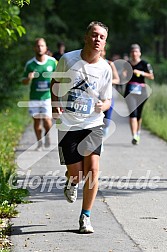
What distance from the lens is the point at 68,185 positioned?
26.2 feet

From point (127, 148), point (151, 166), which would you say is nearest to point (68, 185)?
point (151, 166)

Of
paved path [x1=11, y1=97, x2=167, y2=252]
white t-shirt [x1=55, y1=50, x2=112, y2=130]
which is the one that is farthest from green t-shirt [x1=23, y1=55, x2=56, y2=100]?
white t-shirt [x1=55, y1=50, x2=112, y2=130]

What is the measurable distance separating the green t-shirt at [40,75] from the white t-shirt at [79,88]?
6216 millimetres

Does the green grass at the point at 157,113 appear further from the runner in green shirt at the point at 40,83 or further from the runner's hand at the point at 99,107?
the runner's hand at the point at 99,107

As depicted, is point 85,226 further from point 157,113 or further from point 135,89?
point 157,113

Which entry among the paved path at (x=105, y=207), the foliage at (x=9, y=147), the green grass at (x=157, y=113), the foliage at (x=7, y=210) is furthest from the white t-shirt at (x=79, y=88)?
the green grass at (x=157, y=113)

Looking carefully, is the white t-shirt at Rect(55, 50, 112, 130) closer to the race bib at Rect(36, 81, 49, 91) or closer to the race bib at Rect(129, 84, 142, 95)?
the race bib at Rect(36, 81, 49, 91)

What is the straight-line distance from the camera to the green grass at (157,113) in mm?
17891

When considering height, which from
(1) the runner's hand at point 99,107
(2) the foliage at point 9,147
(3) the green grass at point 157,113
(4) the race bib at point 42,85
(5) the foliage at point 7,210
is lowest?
(3) the green grass at point 157,113

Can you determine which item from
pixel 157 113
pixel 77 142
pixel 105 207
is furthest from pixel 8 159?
pixel 157 113

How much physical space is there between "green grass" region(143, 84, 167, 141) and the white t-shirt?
9.04 meters

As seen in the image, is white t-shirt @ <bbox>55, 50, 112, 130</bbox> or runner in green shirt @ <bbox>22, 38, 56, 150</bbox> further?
runner in green shirt @ <bbox>22, 38, 56, 150</bbox>

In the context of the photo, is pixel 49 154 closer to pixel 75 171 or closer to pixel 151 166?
pixel 151 166

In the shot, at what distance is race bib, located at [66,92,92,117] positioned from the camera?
7.56 metres
